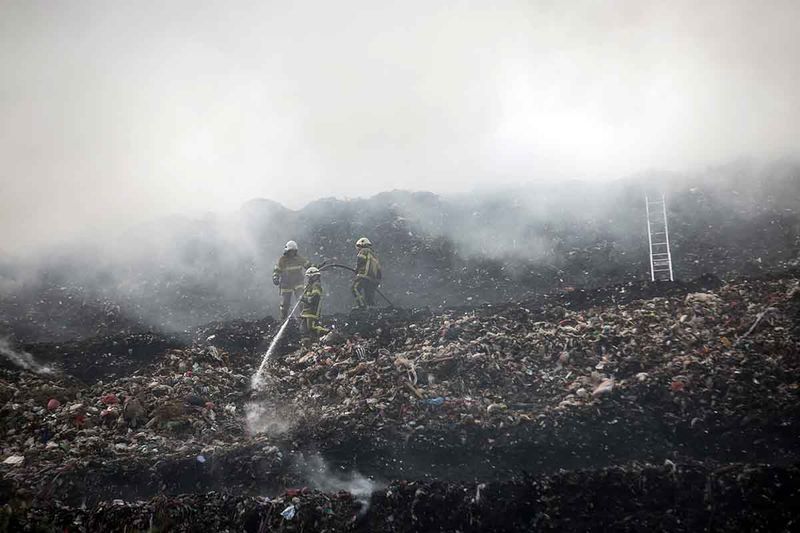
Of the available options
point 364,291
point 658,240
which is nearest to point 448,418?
point 364,291

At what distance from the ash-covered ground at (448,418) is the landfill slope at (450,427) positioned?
24mm

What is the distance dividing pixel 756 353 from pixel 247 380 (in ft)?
22.6

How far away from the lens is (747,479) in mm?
4375

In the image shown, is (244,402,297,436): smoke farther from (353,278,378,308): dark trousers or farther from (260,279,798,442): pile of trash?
(353,278,378,308): dark trousers

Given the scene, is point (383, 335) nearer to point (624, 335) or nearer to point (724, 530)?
point (624, 335)

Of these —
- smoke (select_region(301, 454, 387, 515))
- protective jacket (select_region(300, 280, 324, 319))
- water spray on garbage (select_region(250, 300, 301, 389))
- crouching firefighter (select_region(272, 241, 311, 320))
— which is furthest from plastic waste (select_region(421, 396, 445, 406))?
crouching firefighter (select_region(272, 241, 311, 320))

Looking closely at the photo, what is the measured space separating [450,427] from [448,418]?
190mm

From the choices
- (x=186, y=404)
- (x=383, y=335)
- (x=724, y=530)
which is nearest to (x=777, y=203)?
(x=383, y=335)

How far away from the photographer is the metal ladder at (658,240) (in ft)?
37.2

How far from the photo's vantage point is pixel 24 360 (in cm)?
868

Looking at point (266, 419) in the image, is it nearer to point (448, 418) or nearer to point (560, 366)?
point (448, 418)

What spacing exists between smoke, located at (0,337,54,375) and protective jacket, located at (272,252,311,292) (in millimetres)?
4179

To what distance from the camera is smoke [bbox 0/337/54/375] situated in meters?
8.38

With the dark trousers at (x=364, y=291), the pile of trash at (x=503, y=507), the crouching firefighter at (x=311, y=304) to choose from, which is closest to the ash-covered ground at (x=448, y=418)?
the pile of trash at (x=503, y=507)
